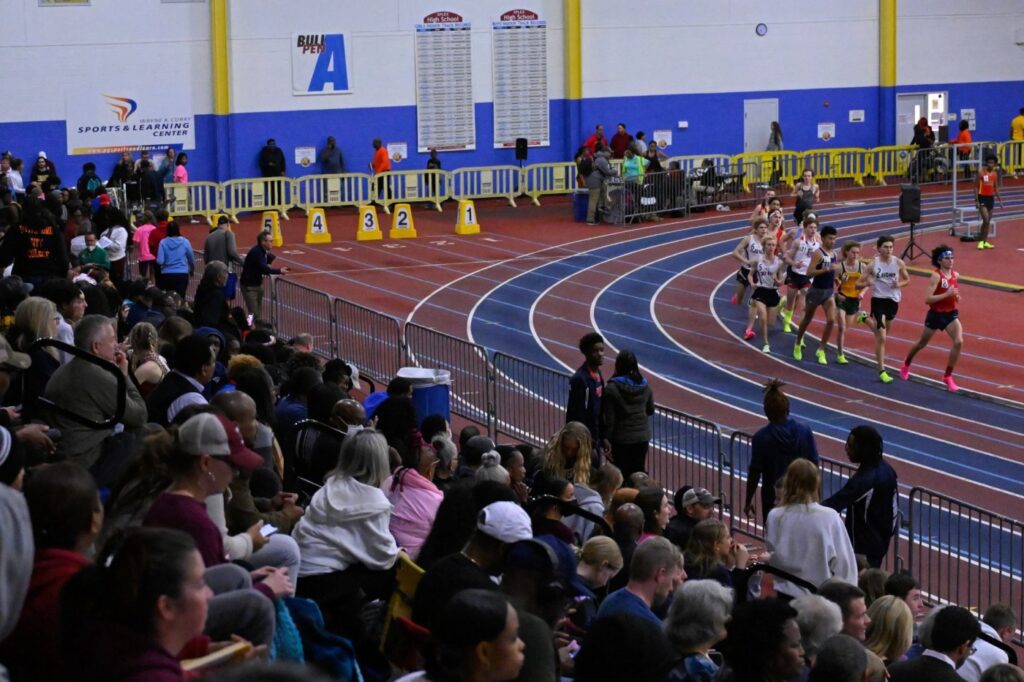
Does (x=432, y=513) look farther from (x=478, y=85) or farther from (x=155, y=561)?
(x=478, y=85)

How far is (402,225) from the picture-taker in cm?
3303

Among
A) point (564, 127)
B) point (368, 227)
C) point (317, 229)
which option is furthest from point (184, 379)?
point (564, 127)

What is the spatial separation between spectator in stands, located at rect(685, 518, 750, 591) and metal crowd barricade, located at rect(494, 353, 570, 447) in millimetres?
7037

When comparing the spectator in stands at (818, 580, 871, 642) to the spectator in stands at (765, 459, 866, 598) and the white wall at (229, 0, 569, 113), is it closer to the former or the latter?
the spectator in stands at (765, 459, 866, 598)

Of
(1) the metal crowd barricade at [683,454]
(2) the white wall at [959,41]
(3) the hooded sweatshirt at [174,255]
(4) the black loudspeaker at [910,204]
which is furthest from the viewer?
(2) the white wall at [959,41]

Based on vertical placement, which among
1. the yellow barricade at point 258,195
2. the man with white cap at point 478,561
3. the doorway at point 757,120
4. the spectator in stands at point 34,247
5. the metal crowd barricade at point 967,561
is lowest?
the metal crowd barricade at point 967,561

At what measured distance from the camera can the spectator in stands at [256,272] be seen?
1981cm

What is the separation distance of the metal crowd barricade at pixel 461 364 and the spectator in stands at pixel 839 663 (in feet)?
31.1

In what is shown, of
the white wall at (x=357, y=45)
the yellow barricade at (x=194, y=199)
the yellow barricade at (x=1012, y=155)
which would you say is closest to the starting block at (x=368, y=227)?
the yellow barricade at (x=194, y=199)

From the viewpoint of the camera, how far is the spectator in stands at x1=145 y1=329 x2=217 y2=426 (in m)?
8.73

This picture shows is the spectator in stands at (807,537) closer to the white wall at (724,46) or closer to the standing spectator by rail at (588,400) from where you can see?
the standing spectator by rail at (588,400)

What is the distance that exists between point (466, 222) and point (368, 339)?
49.7 ft

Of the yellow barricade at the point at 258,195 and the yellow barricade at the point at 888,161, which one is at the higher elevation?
the yellow barricade at the point at 888,161

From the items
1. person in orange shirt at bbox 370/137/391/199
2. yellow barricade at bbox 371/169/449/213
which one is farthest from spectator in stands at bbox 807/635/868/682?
person in orange shirt at bbox 370/137/391/199
